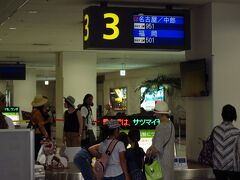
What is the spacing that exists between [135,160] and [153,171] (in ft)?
1.77

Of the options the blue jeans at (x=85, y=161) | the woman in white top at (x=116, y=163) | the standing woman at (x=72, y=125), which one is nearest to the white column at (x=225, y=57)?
the standing woman at (x=72, y=125)

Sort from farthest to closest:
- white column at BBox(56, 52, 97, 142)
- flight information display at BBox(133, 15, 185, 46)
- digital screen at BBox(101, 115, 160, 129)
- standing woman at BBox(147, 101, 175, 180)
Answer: white column at BBox(56, 52, 97, 142) → digital screen at BBox(101, 115, 160, 129) → flight information display at BBox(133, 15, 185, 46) → standing woman at BBox(147, 101, 175, 180)

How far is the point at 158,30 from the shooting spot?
31.7ft

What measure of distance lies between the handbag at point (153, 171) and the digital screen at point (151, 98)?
2415 centimetres

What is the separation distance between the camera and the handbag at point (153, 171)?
23.6ft

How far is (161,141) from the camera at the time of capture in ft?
25.8

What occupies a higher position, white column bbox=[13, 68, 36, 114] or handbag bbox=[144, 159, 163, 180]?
white column bbox=[13, 68, 36, 114]

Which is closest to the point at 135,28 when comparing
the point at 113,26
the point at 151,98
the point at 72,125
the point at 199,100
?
the point at 113,26

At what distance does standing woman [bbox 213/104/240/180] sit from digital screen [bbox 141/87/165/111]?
24421 mm

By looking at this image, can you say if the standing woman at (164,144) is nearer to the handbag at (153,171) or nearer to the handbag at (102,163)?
the handbag at (153,171)

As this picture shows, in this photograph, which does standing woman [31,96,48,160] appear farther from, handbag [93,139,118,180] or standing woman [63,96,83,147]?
handbag [93,139,118,180]

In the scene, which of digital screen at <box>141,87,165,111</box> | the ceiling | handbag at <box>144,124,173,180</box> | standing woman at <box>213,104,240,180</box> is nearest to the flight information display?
the ceiling

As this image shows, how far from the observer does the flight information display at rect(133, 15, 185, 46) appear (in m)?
9.55

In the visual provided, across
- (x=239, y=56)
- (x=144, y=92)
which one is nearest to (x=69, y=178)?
(x=239, y=56)
